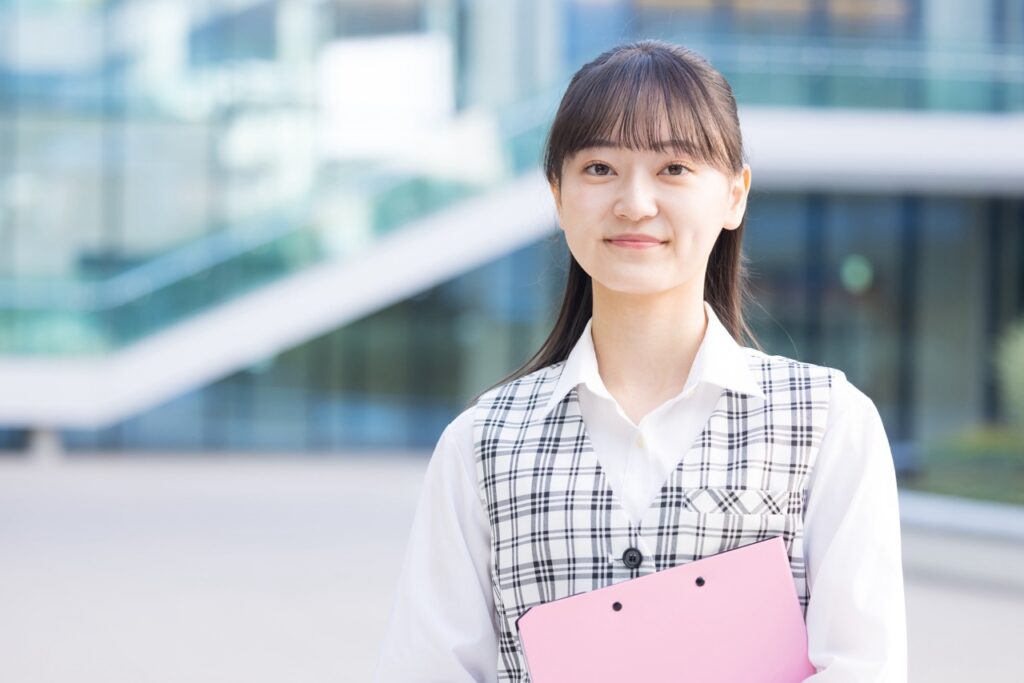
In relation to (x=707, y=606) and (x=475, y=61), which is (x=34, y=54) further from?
(x=707, y=606)

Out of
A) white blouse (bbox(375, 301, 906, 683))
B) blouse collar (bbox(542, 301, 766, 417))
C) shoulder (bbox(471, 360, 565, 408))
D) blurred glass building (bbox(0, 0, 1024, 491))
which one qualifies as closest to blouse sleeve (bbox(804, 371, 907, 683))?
white blouse (bbox(375, 301, 906, 683))

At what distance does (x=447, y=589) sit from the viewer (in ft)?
5.78

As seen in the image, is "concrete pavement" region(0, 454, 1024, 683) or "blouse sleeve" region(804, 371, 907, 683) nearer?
"blouse sleeve" region(804, 371, 907, 683)

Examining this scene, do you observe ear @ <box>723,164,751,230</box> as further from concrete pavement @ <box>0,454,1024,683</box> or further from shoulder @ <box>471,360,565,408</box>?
concrete pavement @ <box>0,454,1024,683</box>

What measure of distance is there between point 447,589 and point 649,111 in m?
0.68

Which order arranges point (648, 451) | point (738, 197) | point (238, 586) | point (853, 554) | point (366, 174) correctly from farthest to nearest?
point (366, 174) → point (238, 586) → point (738, 197) → point (648, 451) → point (853, 554)

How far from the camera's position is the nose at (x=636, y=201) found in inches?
64.2

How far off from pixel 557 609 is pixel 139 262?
18.7m

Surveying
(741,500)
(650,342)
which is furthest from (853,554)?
(650,342)

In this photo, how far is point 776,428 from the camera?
1.64m

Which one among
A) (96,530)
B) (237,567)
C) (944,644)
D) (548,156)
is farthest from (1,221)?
(548,156)

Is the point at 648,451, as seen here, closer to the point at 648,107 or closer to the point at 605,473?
the point at 605,473

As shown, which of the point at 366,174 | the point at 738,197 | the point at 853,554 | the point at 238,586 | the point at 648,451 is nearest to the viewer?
the point at 853,554

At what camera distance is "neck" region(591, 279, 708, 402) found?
175cm
